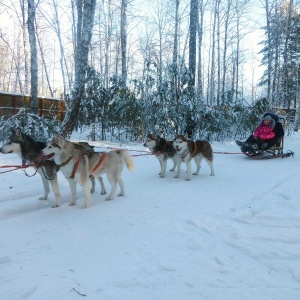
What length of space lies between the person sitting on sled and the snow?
380cm

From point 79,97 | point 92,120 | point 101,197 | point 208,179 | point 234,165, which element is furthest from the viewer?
point 92,120

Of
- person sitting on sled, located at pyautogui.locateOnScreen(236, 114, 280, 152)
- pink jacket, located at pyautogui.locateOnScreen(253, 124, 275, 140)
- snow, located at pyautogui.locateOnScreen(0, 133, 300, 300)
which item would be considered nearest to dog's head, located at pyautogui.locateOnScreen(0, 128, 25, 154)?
snow, located at pyautogui.locateOnScreen(0, 133, 300, 300)

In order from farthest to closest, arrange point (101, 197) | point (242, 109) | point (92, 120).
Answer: point (242, 109) < point (92, 120) < point (101, 197)

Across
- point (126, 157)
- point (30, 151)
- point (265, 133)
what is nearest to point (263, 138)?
point (265, 133)

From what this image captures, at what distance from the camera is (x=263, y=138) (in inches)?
370

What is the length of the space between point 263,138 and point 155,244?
7294mm

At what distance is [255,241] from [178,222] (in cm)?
96

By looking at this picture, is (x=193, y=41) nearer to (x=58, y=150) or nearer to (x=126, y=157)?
(x=126, y=157)

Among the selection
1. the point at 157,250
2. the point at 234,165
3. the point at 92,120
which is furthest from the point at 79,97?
the point at 157,250

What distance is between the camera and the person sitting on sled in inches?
366

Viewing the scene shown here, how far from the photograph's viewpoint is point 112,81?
12055 millimetres

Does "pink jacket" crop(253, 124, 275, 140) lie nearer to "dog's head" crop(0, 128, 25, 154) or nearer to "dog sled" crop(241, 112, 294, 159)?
"dog sled" crop(241, 112, 294, 159)

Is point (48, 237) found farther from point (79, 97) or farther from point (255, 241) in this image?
point (79, 97)

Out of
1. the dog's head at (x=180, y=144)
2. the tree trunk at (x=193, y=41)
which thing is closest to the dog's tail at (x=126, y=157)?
the dog's head at (x=180, y=144)
